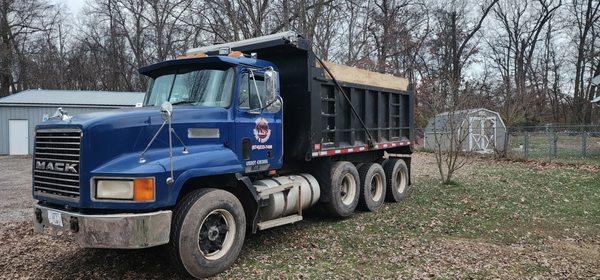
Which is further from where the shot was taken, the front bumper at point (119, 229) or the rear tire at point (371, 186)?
the rear tire at point (371, 186)

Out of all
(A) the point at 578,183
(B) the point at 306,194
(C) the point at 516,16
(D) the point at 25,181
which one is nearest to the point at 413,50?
(C) the point at 516,16

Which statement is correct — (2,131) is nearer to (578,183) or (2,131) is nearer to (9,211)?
(9,211)

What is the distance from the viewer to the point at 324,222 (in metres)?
8.62

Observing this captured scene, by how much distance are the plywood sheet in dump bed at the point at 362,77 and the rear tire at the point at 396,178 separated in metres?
1.76

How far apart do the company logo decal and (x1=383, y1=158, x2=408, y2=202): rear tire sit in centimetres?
444

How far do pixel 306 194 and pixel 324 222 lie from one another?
1.07 metres

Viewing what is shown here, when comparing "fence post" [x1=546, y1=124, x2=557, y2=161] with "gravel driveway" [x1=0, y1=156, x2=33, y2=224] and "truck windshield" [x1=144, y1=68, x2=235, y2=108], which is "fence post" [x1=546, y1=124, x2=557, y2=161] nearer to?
"truck windshield" [x1=144, y1=68, x2=235, y2=108]

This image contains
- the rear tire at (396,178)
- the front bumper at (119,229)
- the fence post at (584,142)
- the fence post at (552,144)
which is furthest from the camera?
the fence post at (584,142)

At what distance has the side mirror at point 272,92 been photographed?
6.55m

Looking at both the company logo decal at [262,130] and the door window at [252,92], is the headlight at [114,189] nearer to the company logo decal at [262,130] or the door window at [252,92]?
the door window at [252,92]

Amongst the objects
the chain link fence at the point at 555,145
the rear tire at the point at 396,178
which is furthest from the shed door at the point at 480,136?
the rear tire at the point at 396,178

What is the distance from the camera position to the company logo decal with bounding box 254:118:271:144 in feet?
22.1

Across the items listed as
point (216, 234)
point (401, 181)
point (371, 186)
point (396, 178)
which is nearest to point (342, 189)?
point (371, 186)

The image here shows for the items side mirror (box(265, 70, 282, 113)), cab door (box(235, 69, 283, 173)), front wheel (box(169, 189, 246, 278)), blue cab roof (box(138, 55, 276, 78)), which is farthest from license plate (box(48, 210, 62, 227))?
side mirror (box(265, 70, 282, 113))
